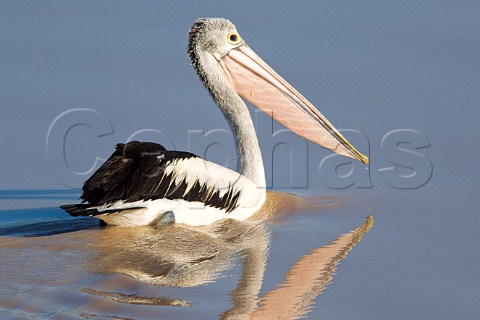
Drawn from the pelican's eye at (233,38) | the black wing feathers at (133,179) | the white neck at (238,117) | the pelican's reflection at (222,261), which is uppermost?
the pelican's eye at (233,38)

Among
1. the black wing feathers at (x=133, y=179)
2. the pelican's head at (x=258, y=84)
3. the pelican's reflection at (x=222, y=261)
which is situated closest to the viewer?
the pelican's reflection at (x=222, y=261)

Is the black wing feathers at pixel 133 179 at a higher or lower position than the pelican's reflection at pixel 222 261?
higher

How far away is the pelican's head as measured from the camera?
23.2 ft

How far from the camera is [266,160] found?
746 cm

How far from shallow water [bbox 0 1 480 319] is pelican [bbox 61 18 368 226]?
13cm

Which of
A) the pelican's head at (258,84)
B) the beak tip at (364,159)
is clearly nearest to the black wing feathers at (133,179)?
the pelican's head at (258,84)

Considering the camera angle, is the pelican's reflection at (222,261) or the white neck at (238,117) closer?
the pelican's reflection at (222,261)

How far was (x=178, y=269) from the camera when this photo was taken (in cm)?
558

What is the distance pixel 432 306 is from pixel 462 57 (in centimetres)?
407

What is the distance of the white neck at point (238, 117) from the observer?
692 centimetres

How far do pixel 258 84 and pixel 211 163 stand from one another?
94cm

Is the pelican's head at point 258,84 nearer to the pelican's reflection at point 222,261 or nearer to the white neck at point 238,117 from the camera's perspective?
the white neck at point 238,117

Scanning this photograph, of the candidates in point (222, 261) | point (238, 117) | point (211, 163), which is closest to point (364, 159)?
point (238, 117)

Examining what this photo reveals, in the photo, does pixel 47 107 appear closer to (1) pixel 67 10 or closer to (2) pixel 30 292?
(1) pixel 67 10
